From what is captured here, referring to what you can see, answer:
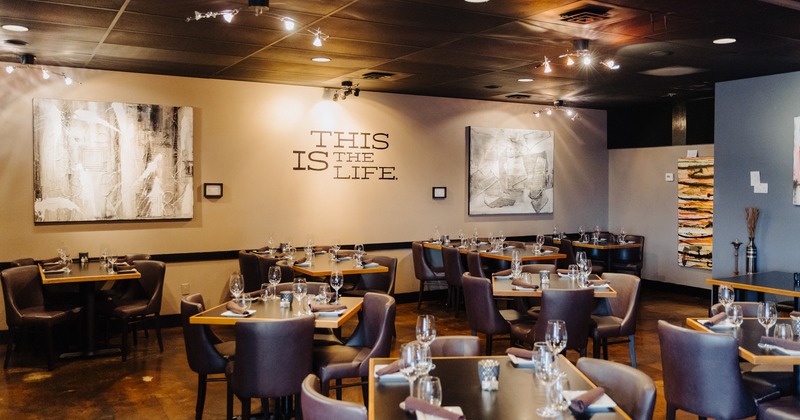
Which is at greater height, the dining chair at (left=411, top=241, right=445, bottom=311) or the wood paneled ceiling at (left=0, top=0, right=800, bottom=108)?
the wood paneled ceiling at (left=0, top=0, right=800, bottom=108)

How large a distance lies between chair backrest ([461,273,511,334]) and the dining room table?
3364 mm

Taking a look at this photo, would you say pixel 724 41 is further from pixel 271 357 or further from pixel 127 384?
pixel 127 384

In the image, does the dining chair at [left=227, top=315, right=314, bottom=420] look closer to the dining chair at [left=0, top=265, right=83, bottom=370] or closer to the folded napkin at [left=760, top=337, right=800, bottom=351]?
the folded napkin at [left=760, top=337, right=800, bottom=351]

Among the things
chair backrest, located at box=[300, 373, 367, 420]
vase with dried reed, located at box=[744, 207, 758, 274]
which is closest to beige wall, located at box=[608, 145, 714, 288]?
vase with dried reed, located at box=[744, 207, 758, 274]

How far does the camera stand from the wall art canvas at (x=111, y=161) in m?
7.48

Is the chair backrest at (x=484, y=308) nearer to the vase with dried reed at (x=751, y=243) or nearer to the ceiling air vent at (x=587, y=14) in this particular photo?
the ceiling air vent at (x=587, y=14)

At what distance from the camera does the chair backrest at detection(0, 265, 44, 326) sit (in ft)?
20.8

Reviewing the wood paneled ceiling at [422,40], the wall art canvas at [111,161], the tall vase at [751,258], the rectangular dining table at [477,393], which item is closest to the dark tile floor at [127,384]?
the tall vase at [751,258]

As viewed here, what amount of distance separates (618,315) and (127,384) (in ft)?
14.7

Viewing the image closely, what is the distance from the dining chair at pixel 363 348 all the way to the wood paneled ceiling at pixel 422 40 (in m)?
2.22

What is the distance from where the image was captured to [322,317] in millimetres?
4512

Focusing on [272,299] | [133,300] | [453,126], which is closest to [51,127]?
[133,300]

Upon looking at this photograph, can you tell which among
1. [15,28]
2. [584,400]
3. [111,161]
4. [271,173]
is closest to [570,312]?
[584,400]

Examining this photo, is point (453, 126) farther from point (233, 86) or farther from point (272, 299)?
point (272, 299)
